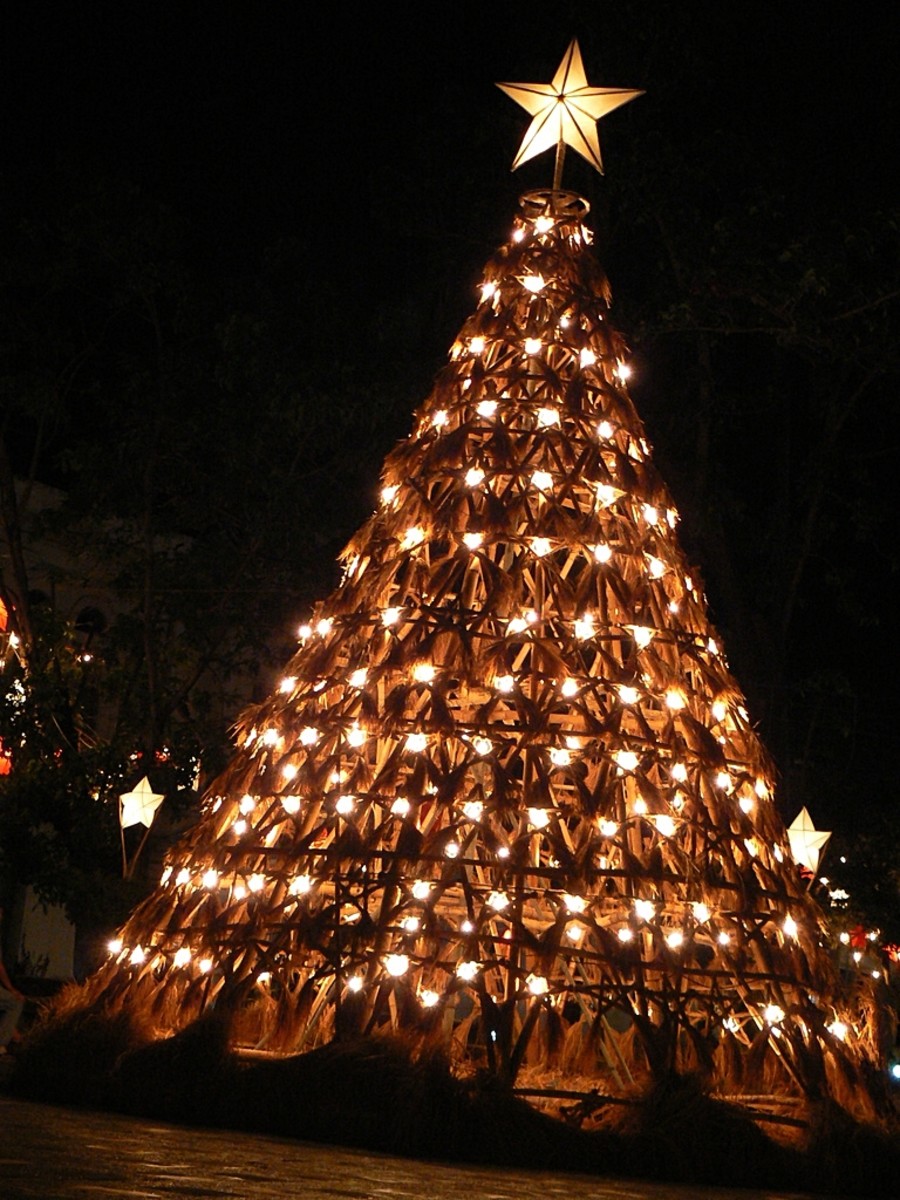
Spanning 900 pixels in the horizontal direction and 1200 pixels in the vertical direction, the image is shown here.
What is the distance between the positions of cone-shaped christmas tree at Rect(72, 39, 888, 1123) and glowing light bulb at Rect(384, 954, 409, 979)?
0.01 meters

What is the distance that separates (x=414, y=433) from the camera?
9711 millimetres

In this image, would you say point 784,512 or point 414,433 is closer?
point 414,433

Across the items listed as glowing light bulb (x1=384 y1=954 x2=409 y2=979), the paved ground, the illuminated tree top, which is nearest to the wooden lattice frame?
glowing light bulb (x1=384 y1=954 x2=409 y2=979)

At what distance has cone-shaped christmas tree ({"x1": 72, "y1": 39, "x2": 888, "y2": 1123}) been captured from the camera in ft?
26.5

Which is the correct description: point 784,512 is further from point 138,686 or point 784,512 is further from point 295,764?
point 295,764

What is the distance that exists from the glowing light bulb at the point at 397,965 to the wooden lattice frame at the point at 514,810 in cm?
1

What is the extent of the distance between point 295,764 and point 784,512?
1047cm

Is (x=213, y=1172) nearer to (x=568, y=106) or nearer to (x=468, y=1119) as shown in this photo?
(x=468, y=1119)

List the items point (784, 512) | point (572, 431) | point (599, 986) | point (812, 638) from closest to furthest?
point (599, 986), point (572, 431), point (784, 512), point (812, 638)

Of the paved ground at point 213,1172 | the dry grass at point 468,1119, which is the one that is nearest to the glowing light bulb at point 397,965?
the dry grass at point 468,1119

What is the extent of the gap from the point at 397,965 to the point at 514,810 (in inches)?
33.3

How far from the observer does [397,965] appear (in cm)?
799

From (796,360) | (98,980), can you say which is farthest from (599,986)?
(796,360)

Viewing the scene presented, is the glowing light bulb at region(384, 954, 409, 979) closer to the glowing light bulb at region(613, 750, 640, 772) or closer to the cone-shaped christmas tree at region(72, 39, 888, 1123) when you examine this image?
the cone-shaped christmas tree at region(72, 39, 888, 1123)
